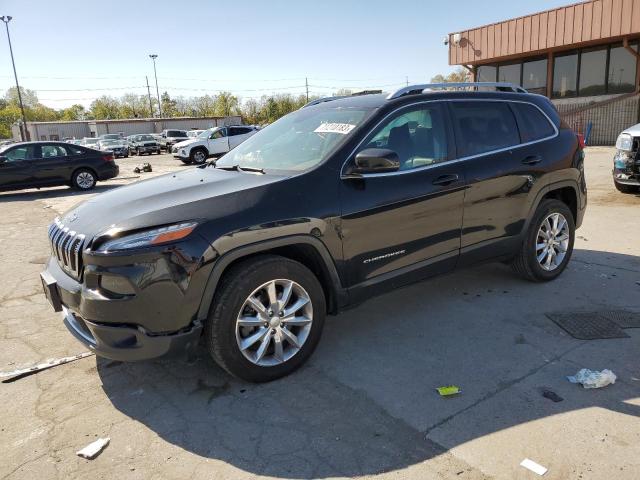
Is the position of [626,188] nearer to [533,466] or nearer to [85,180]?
[533,466]

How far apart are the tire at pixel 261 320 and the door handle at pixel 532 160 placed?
96.3 inches

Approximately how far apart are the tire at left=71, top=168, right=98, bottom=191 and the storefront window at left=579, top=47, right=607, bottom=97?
20812 millimetres

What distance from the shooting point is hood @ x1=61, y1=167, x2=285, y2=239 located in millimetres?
2973

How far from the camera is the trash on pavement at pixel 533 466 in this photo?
2438 mm

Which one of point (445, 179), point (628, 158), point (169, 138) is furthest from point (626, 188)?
point (169, 138)

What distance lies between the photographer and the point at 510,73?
25.7 meters

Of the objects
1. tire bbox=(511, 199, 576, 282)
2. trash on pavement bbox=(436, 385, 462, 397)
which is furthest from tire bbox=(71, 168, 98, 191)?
trash on pavement bbox=(436, 385, 462, 397)

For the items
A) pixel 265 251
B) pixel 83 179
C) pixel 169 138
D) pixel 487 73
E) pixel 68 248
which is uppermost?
pixel 487 73

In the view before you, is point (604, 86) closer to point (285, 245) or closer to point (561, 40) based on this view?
point (561, 40)

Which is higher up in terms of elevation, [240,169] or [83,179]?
[240,169]

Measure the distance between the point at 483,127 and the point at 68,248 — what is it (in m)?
3.39

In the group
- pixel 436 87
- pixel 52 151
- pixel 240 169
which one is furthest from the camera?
pixel 52 151

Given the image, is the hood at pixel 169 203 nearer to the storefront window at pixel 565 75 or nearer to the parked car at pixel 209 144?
the parked car at pixel 209 144

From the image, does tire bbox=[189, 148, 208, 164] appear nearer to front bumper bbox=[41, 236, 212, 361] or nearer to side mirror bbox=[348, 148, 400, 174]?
side mirror bbox=[348, 148, 400, 174]
